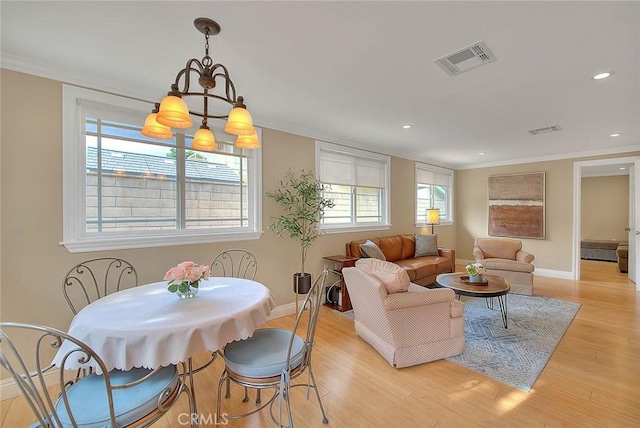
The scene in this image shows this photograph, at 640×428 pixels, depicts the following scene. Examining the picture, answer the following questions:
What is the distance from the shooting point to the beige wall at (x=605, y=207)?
739 cm

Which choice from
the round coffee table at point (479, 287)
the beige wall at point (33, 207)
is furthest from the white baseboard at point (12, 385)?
the round coffee table at point (479, 287)

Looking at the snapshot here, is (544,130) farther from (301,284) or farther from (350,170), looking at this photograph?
(301,284)

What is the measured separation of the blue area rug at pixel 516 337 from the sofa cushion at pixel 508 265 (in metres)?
0.48

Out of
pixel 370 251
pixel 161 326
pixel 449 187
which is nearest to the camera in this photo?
pixel 161 326

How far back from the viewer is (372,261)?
2.69 meters

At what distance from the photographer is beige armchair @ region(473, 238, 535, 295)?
4.52 m

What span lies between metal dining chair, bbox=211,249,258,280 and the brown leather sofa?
65.6 inches

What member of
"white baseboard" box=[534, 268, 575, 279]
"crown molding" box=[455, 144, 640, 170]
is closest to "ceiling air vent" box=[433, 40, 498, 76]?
"crown molding" box=[455, 144, 640, 170]

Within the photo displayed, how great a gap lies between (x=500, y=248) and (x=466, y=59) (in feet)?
13.5

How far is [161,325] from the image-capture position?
1.43m

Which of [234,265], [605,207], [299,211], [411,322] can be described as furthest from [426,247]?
[605,207]

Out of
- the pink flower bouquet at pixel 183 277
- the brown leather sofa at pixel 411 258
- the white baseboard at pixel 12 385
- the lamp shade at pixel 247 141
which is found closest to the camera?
the pink flower bouquet at pixel 183 277

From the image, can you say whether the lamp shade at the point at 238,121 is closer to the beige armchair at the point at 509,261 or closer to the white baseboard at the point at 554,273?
the beige armchair at the point at 509,261

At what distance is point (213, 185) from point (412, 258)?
3.66 metres
